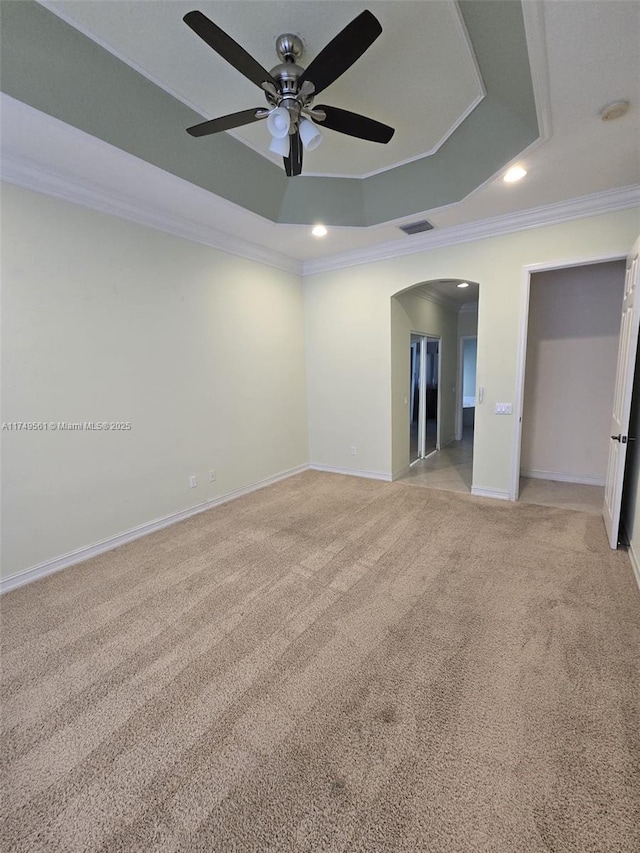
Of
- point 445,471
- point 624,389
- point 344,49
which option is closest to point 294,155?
point 344,49

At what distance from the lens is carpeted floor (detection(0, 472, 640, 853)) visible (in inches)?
48.1

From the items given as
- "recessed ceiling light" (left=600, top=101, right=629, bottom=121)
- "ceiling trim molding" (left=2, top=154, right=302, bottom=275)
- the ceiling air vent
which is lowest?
"ceiling trim molding" (left=2, top=154, right=302, bottom=275)

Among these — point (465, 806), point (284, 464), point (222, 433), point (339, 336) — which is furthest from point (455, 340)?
point (465, 806)

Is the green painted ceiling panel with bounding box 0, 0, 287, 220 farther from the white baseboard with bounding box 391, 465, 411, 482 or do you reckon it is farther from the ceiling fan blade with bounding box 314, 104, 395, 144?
the white baseboard with bounding box 391, 465, 411, 482

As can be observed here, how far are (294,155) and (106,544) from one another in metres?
3.28

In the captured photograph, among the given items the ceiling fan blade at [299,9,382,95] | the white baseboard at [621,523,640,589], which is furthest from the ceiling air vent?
the white baseboard at [621,523,640,589]

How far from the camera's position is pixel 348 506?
12.9ft

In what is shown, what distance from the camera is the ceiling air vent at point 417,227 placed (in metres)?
3.66

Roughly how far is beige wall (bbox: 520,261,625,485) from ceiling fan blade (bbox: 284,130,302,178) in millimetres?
3301

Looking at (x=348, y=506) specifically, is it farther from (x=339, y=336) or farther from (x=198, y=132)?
(x=198, y=132)

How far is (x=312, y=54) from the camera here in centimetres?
199

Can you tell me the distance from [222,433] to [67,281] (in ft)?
6.47

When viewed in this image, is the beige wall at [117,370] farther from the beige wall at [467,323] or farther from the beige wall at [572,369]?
the beige wall at [467,323]

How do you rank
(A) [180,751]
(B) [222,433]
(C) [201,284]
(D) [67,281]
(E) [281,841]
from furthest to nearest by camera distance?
(B) [222,433] < (C) [201,284] < (D) [67,281] < (A) [180,751] < (E) [281,841]
